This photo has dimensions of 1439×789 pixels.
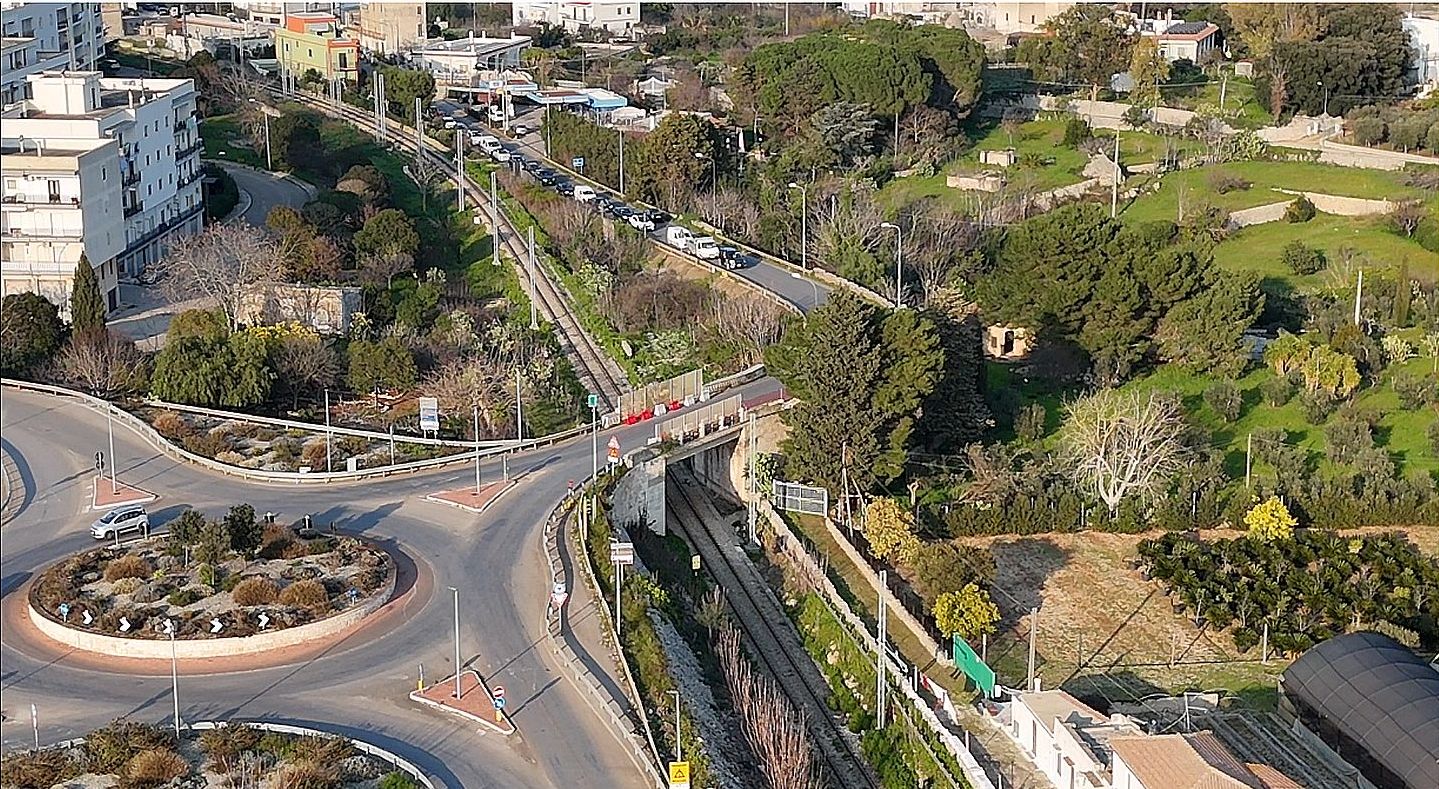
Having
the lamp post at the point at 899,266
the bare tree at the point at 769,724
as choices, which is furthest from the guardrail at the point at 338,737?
the lamp post at the point at 899,266

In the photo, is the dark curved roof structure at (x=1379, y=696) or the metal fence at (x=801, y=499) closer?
the dark curved roof structure at (x=1379, y=696)

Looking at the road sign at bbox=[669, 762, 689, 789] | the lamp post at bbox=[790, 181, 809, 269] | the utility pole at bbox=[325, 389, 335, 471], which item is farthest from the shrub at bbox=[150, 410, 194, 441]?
the lamp post at bbox=[790, 181, 809, 269]

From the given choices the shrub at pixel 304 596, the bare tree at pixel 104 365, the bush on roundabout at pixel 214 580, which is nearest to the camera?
the bush on roundabout at pixel 214 580

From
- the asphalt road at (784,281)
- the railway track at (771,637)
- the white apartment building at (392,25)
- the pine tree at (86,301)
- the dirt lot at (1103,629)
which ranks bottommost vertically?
the railway track at (771,637)

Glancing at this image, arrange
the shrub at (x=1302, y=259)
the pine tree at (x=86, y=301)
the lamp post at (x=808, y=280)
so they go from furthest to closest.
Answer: the shrub at (x=1302, y=259) < the lamp post at (x=808, y=280) < the pine tree at (x=86, y=301)

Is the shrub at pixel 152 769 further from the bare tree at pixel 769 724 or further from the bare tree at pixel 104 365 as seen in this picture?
the bare tree at pixel 104 365

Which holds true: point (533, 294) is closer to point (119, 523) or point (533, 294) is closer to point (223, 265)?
point (223, 265)
